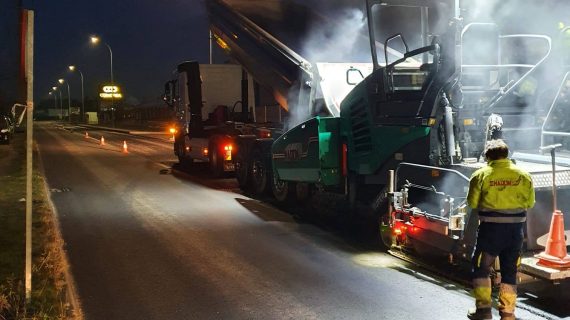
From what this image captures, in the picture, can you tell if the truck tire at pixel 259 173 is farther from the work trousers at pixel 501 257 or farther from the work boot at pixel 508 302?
the work boot at pixel 508 302

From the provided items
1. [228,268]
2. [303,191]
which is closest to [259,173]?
[303,191]

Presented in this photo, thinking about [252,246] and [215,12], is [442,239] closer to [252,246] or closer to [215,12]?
[252,246]

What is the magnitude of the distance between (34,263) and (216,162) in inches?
375

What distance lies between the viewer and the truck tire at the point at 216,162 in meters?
16.2

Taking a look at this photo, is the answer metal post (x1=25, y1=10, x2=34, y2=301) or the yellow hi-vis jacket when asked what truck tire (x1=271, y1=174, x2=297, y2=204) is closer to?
the yellow hi-vis jacket

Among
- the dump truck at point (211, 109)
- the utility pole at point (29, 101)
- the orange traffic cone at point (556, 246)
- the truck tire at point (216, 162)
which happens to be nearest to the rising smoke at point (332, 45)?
the dump truck at point (211, 109)

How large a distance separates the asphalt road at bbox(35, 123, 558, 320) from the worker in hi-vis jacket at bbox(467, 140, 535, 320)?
17.9 inches

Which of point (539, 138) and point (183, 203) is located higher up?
point (539, 138)

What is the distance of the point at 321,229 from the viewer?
31.3 ft

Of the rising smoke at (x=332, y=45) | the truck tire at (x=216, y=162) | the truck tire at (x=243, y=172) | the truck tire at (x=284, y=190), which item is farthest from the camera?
the truck tire at (x=216, y=162)

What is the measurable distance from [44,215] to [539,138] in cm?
807

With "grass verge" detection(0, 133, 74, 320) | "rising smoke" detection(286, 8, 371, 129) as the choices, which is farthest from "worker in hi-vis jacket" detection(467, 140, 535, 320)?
"rising smoke" detection(286, 8, 371, 129)

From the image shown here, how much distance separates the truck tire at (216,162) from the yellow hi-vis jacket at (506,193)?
1151 centimetres

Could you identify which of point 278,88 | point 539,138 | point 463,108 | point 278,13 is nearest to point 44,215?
point 278,88
